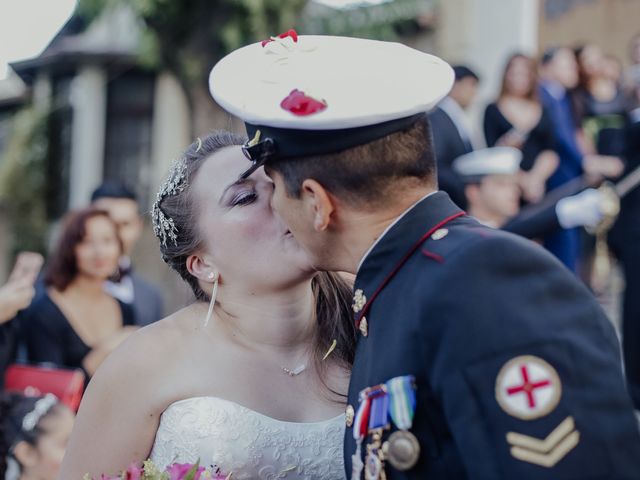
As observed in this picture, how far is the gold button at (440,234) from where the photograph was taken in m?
1.97

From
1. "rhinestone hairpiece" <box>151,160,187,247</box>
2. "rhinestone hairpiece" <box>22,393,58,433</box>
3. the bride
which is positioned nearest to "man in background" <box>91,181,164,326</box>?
"rhinestone hairpiece" <box>22,393,58,433</box>

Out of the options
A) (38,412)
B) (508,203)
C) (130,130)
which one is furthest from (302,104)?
(130,130)

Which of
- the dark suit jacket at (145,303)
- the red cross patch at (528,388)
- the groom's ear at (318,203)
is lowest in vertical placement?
the dark suit jacket at (145,303)

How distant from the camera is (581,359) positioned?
5.62 ft

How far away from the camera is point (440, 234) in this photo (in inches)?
77.9

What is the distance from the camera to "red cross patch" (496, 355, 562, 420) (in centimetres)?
170

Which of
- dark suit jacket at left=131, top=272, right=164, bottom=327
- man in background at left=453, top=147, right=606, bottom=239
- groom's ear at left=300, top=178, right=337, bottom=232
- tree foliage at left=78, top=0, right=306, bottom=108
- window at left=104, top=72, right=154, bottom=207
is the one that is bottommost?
window at left=104, top=72, right=154, bottom=207

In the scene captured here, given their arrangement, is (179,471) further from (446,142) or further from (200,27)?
(200,27)

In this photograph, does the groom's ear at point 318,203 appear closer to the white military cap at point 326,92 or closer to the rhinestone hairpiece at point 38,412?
the white military cap at point 326,92

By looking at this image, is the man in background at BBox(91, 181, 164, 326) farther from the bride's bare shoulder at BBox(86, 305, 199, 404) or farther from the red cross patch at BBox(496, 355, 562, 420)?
the red cross patch at BBox(496, 355, 562, 420)

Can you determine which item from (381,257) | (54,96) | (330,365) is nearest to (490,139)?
(330,365)

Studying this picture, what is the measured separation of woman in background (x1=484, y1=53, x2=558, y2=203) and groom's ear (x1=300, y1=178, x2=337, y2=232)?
575cm

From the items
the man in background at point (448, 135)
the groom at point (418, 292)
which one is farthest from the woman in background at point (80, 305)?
the groom at point (418, 292)

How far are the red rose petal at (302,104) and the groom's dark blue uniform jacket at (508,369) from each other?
37 cm
